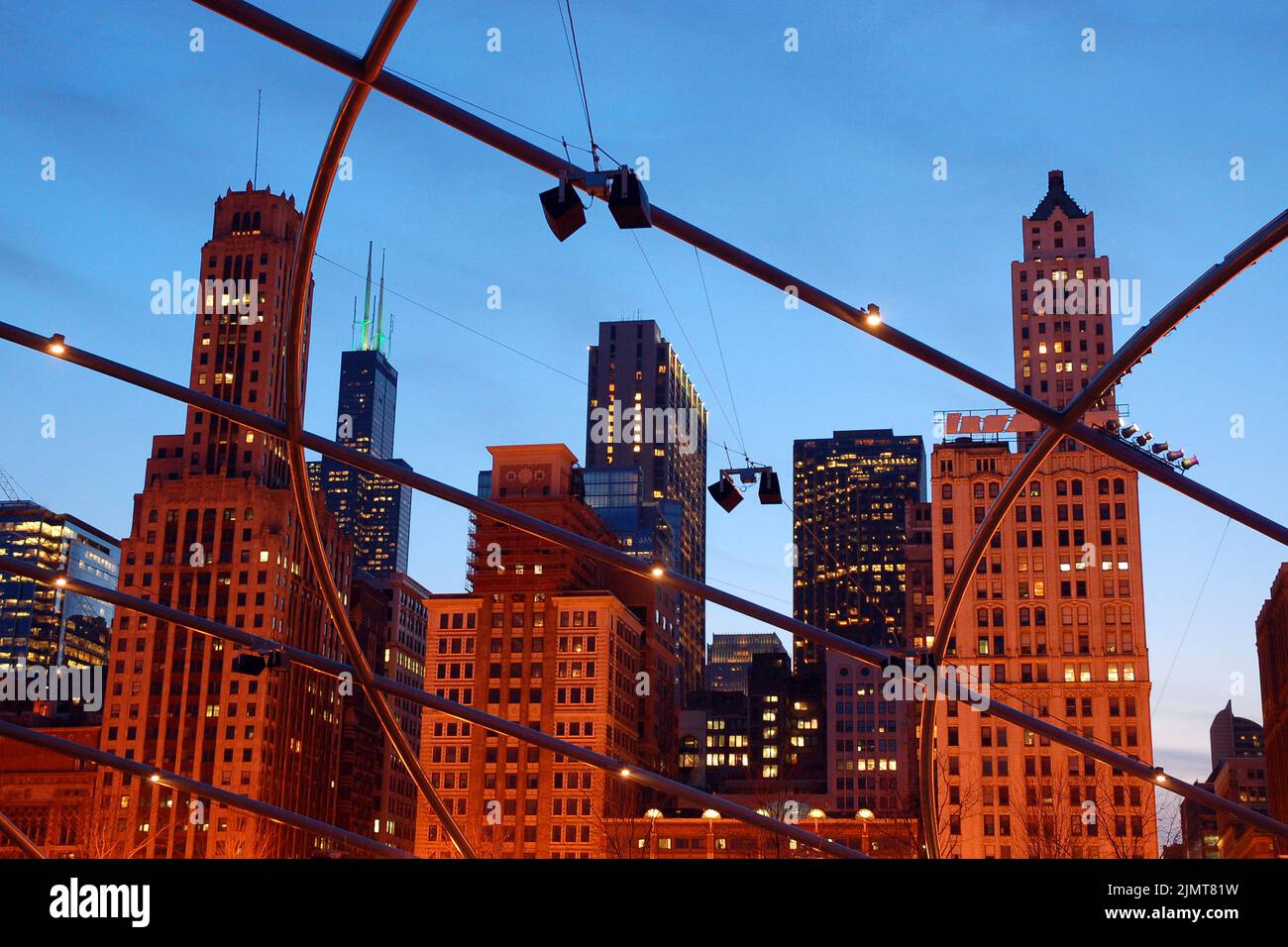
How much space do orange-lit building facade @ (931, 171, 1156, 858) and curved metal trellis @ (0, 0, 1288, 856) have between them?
88457 millimetres

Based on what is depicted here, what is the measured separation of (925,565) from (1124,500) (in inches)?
2416

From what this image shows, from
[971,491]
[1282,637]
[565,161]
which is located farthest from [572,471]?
[565,161]

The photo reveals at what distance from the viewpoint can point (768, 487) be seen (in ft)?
104

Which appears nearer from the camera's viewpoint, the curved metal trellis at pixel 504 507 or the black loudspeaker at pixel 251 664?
the curved metal trellis at pixel 504 507

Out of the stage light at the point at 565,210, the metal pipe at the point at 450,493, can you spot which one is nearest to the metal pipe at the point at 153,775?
the metal pipe at the point at 450,493

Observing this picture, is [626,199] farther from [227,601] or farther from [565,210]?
[227,601]

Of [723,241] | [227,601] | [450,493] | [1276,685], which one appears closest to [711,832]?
[227,601]

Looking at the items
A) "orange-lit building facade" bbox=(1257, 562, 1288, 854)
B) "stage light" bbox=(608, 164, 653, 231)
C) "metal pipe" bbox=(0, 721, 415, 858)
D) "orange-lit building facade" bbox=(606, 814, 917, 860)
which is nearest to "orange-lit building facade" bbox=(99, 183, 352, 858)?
"orange-lit building facade" bbox=(606, 814, 917, 860)

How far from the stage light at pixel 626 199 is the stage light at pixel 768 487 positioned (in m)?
11.4

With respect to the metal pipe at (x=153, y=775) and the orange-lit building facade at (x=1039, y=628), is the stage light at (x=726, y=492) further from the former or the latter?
the orange-lit building facade at (x=1039, y=628)

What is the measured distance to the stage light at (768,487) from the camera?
31281mm

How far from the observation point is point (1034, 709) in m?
131

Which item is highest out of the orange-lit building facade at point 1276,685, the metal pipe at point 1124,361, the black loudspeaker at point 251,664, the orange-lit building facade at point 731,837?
the orange-lit building facade at point 1276,685

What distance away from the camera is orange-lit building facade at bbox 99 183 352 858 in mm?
157750
